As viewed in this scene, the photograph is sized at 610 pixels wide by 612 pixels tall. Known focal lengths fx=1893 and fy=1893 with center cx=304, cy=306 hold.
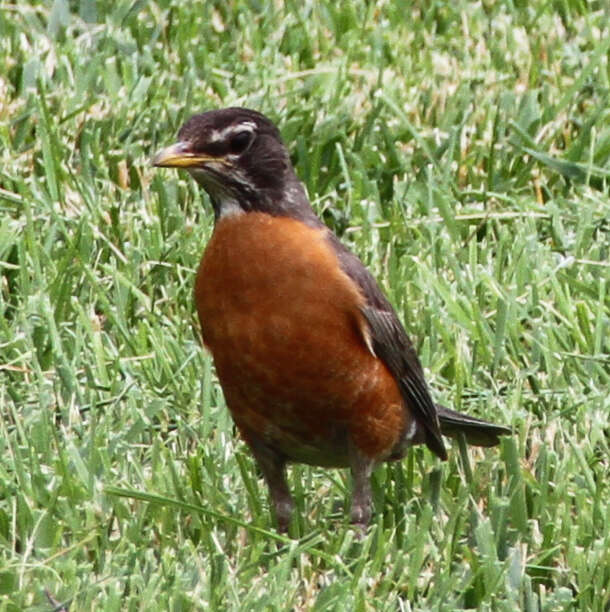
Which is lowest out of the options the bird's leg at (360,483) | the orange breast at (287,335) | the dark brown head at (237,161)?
the bird's leg at (360,483)

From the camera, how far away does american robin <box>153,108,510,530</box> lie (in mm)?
4898

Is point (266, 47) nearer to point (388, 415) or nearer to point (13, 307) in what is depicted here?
point (13, 307)

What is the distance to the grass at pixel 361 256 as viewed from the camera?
4746mm

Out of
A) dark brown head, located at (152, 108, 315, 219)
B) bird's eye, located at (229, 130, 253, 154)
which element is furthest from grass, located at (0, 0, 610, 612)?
bird's eye, located at (229, 130, 253, 154)

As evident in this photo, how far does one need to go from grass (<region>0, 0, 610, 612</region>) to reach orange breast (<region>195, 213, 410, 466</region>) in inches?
11.6

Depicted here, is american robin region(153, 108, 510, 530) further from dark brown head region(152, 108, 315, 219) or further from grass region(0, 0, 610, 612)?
grass region(0, 0, 610, 612)

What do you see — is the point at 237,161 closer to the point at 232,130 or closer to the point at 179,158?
the point at 232,130

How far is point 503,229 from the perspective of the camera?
677 centimetres

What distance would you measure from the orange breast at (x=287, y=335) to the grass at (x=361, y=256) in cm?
29

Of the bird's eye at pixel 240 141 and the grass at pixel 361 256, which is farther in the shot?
the bird's eye at pixel 240 141

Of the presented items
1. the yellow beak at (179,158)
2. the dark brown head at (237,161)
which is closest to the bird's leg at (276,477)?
the dark brown head at (237,161)

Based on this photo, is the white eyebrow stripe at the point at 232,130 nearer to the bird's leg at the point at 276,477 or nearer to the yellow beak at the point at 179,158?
the yellow beak at the point at 179,158

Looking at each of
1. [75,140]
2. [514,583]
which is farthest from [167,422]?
[75,140]

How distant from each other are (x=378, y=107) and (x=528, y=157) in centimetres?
62
